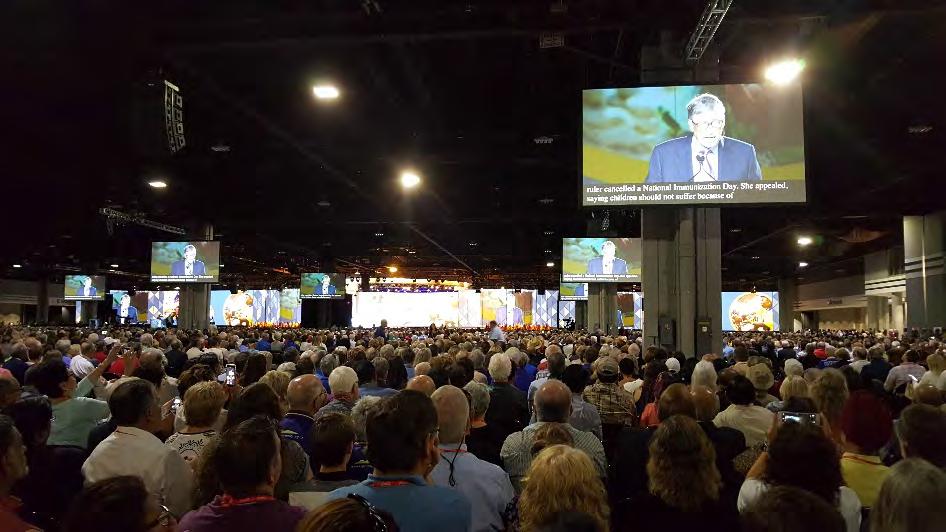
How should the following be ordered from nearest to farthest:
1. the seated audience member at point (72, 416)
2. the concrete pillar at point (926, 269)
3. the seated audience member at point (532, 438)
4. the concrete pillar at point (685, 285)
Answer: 1. the seated audience member at point (532, 438)
2. the seated audience member at point (72, 416)
3. the concrete pillar at point (685, 285)
4. the concrete pillar at point (926, 269)

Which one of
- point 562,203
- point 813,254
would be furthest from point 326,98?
point 813,254

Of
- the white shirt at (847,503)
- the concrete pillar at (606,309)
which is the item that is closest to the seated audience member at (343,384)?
the white shirt at (847,503)

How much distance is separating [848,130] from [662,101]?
6.66m

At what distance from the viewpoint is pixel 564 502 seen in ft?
7.75

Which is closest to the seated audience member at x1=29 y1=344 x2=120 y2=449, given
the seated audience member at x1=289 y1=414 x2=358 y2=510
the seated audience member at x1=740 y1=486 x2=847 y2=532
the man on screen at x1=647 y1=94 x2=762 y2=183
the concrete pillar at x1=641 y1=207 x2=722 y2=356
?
the seated audience member at x1=289 y1=414 x2=358 y2=510

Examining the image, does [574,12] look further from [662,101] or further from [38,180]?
[38,180]

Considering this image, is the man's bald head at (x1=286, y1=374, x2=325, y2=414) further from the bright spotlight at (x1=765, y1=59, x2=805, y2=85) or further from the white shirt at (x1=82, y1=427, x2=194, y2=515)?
the bright spotlight at (x1=765, y1=59, x2=805, y2=85)

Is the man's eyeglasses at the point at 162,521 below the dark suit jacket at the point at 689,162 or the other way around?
below

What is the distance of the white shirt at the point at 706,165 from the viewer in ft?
29.2

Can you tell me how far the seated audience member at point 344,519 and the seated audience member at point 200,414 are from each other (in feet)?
8.77

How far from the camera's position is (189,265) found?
68.7 feet

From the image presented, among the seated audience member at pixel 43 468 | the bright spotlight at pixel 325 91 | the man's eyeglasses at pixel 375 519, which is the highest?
the bright spotlight at pixel 325 91

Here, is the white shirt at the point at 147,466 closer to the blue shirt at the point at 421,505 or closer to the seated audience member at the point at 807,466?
the blue shirt at the point at 421,505

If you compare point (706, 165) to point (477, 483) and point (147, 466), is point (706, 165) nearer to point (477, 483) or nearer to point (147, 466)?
point (477, 483)
